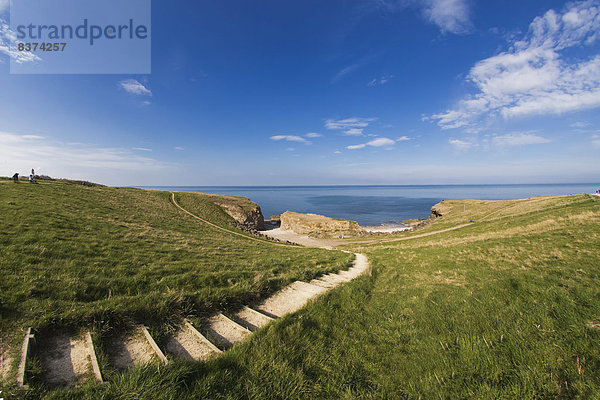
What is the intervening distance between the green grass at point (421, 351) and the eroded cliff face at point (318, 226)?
40766 mm

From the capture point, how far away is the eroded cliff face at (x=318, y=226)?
48.0 meters

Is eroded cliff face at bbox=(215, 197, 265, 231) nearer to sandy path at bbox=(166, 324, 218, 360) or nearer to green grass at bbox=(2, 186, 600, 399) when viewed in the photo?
sandy path at bbox=(166, 324, 218, 360)

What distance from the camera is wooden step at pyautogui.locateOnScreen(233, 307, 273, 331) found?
5.21 metres

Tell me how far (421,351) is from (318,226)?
47411mm

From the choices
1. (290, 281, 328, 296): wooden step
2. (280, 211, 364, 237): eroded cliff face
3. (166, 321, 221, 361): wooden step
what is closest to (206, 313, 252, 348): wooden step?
(166, 321, 221, 361): wooden step

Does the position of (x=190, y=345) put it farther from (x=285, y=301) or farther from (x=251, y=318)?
(x=285, y=301)

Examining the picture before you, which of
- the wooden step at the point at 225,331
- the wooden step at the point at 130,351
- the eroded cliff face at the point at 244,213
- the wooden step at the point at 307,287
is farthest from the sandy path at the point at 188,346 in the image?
the eroded cliff face at the point at 244,213

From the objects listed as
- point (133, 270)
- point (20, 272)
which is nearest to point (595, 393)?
point (133, 270)

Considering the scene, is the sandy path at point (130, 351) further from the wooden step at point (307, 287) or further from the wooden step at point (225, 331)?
the wooden step at point (307, 287)

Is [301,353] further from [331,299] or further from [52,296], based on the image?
[52,296]

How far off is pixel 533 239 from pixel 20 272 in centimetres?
2079

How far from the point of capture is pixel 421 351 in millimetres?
4109

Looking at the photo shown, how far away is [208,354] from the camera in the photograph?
12.9 ft

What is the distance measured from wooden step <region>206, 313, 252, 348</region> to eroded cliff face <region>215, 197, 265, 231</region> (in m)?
42.1
